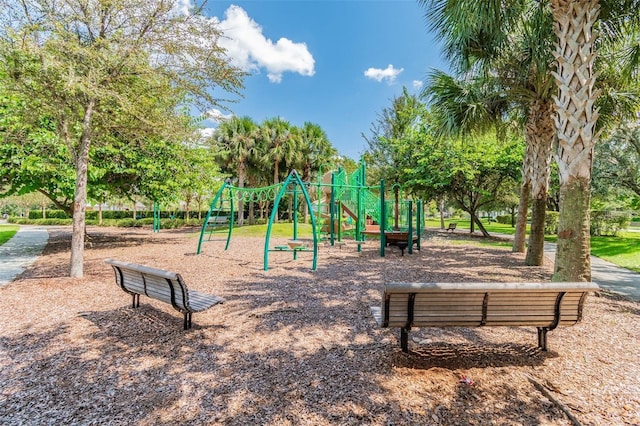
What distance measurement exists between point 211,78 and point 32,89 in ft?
10.9

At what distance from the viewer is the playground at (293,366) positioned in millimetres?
2490

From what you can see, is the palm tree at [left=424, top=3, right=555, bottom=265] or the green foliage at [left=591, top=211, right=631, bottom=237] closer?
the palm tree at [left=424, top=3, right=555, bottom=265]

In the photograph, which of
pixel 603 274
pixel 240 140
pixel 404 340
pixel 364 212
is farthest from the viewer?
pixel 240 140

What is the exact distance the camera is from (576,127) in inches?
213

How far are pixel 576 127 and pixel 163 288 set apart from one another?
6850 mm

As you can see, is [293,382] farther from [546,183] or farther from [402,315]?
[546,183]

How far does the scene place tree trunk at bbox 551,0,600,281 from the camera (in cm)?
532

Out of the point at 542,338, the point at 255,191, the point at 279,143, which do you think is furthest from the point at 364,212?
the point at 279,143

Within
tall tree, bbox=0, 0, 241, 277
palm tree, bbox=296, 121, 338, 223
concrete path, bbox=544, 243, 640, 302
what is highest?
palm tree, bbox=296, 121, 338, 223

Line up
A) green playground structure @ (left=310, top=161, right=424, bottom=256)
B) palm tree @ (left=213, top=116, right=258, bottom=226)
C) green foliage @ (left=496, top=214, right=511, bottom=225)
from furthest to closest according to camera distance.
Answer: green foliage @ (left=496, top=214, right=511, bottom=225) < palm tree @ (left=213, top=116, right=258, bottom=226) < green playground structure @ (left=310, top=161, right=424, bottom=256)

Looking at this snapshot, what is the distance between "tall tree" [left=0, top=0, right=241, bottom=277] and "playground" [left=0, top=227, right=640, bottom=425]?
3685 mm

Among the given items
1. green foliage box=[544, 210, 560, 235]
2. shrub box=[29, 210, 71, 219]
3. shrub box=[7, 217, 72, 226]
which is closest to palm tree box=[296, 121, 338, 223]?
green foliage box=[544, 210, 560, 235]

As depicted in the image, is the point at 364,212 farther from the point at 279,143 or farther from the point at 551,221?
the point at 279,143

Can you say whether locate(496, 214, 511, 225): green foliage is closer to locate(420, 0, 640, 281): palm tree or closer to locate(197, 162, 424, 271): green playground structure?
locate(197, 162, 424, 271): green playground structure
